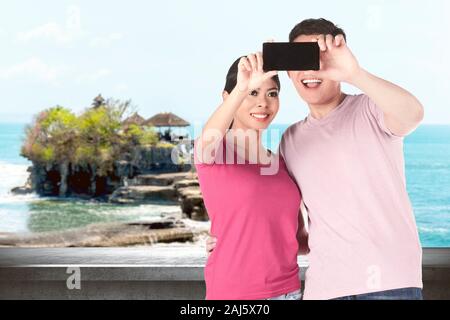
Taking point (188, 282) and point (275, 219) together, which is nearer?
point (275, 219)

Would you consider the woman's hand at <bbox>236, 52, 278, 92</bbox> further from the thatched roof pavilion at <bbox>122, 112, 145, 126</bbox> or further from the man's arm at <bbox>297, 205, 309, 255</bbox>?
the thatched roof pavilion at <bbox>122, 112, 145, 126</bbox>

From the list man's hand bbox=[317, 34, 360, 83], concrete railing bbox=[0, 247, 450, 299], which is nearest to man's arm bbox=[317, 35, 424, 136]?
man's hand bbox=[317, 34, 360, 83]

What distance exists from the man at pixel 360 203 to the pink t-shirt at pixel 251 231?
49mm

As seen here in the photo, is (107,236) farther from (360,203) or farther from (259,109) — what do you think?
(360,203)

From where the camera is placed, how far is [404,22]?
6105 millimetres

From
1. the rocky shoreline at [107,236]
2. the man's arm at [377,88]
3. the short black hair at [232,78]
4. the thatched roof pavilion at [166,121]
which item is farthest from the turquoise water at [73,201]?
the man's arm at [377,88]

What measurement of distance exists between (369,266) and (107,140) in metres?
4.83

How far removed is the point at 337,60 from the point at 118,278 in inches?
50.8

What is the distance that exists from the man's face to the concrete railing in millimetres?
1034

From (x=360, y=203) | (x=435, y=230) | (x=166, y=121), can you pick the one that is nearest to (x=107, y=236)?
(x=166, y=121)

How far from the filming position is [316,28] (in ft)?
3.60

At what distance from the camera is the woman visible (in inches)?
41.2
